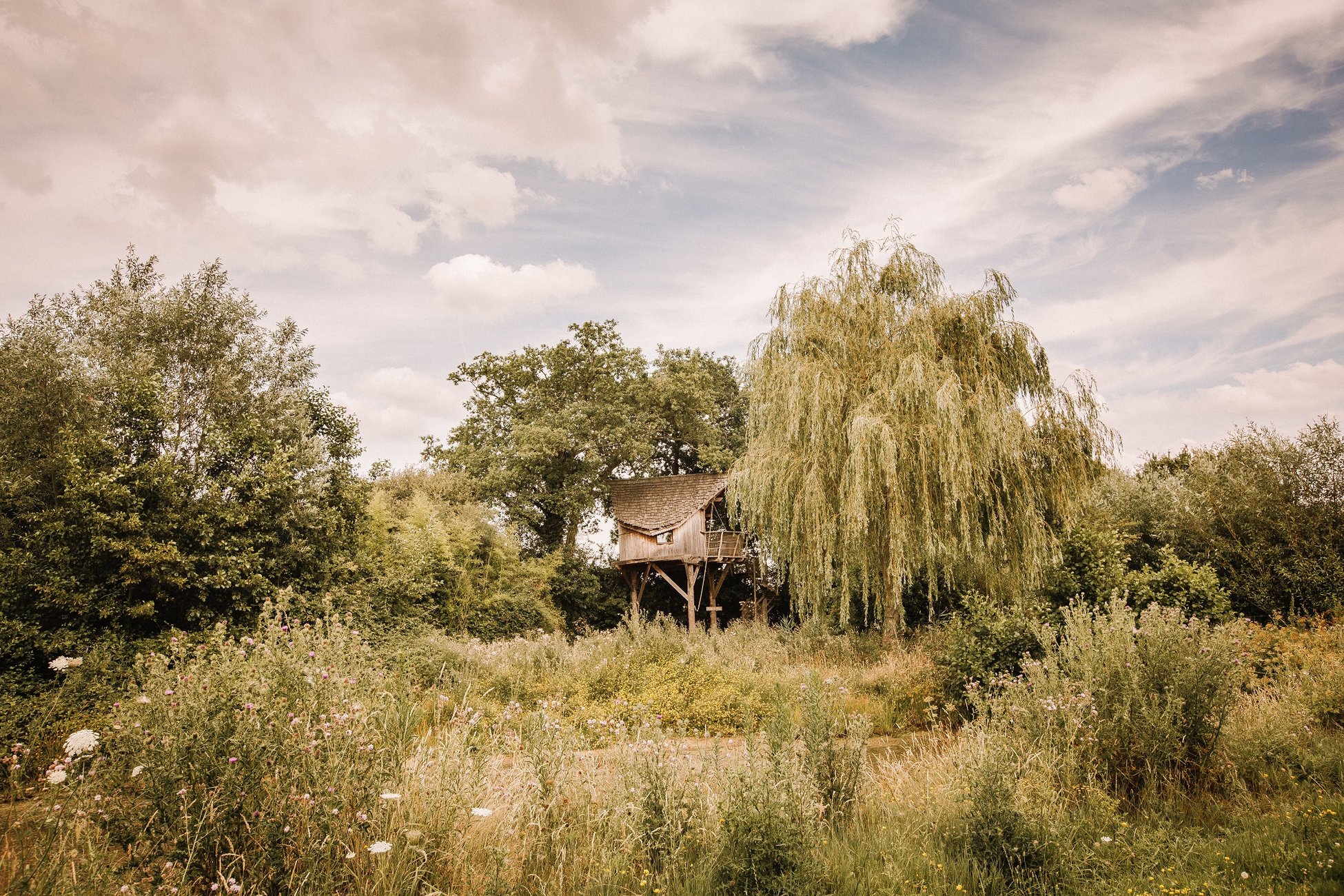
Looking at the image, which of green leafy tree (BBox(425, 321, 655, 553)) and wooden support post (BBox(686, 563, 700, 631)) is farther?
green leafy tree (BBox(425, 321, 655, 553))

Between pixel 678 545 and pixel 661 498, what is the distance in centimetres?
199

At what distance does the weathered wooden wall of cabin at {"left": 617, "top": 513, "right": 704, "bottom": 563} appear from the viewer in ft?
A: 68.9

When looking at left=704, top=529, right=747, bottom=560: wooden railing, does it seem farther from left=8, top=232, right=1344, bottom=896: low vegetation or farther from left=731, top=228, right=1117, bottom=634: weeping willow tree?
left=731, top=228, right=1117, bottom=634: weeping willow tree

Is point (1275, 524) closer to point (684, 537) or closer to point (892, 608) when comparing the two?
point (892, 608)

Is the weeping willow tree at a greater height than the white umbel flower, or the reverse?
the weeping willow tree

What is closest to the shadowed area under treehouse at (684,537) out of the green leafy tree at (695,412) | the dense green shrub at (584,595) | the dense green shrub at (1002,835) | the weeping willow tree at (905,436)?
the dense green shrub at (584,595)

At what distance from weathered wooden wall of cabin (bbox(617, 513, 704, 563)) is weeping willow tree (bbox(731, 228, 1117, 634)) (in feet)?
26.6

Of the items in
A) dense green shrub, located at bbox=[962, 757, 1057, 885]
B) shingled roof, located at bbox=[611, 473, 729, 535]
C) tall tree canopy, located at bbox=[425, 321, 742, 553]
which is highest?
tall tree canopy, located at bbox=[425, 321, 742, 553]

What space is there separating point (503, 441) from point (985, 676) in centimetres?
1817

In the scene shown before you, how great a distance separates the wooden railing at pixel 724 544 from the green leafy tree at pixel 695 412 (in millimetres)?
2670

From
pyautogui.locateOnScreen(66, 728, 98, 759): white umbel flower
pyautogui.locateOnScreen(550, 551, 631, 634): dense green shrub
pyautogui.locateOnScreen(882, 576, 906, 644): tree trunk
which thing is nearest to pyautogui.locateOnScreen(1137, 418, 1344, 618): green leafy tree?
pyautogui.locateOnScreen(882, 576, 906, 644): tree trunk

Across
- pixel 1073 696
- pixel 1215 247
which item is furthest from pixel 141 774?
pixel 1215 247

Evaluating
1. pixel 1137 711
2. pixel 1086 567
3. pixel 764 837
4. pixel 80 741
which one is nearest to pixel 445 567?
pixel 80 741

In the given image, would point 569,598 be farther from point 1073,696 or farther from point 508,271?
point 1073,696
